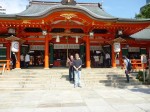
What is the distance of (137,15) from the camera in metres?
37.8

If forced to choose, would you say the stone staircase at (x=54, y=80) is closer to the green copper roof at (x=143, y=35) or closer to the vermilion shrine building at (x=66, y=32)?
the vermilion shrine building at (x=66, y=32)

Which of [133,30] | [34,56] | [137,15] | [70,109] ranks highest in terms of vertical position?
[137,15]

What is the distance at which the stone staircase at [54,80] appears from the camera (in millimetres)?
13258

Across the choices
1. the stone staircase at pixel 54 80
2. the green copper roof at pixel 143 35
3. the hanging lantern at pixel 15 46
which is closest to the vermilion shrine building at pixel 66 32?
the hanging lantern at pixel 15 46

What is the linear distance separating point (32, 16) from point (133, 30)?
8.85 metres

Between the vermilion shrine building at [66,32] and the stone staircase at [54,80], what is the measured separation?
253 cm

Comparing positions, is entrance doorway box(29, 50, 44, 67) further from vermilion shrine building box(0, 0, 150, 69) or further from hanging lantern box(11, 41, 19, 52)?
hanging lantern box(11, 41, 19, 52)

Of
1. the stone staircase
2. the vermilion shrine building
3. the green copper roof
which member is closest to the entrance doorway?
the vermilion shrine building

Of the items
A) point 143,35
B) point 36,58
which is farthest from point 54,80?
point 143,35

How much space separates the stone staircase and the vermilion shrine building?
253 centimetres

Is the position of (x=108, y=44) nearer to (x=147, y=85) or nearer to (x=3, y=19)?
(x=147, y=85)

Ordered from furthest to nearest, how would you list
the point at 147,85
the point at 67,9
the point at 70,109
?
the point at 67,9, the point at 147,85, the point at 70,109

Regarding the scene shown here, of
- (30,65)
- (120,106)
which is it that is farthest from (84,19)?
(120,106)

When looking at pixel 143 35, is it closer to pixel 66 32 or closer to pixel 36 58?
pixel 66 32
